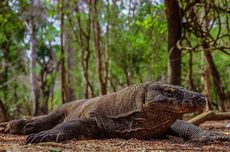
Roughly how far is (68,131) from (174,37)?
9.40 feet

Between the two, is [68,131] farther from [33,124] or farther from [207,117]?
[207,117]

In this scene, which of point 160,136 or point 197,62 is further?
point 197,62

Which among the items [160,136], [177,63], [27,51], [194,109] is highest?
[27,51]

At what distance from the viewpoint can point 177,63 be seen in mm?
6031

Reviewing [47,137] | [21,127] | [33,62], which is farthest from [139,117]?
[33,62]

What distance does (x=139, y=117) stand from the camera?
378 centimetres

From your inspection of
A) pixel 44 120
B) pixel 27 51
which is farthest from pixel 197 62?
pixel 44 120

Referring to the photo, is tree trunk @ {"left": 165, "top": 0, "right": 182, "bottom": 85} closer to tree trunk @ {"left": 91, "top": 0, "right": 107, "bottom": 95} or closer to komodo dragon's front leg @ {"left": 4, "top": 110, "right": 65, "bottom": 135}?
komodo dragon's front leg @ {"left": 4, "top": 110, "right": 65, "bottom": 135}

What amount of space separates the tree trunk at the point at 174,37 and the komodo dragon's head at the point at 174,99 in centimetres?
234

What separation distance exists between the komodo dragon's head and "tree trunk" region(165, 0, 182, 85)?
2341 millimetres

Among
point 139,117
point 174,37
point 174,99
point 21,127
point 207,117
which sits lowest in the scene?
point 207,117

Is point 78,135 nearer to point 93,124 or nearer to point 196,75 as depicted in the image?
point 93,124

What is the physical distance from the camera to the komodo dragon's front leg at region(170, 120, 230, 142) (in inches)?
142

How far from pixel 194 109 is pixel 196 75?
46.7 feet
